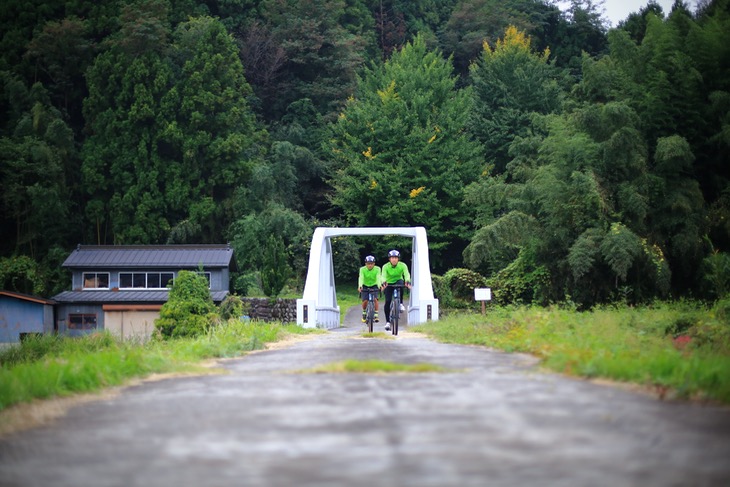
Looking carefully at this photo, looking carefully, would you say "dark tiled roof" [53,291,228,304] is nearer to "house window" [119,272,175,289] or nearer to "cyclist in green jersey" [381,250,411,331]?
"house window" [119,272,175,289]

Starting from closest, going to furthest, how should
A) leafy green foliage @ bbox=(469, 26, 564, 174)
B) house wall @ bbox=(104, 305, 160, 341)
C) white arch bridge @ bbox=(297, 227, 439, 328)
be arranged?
white arch bridge @ bbox=(297, 227, 439, 328) → house wall @ bbox=(104, 305, 160, 341) → leafy green foliage @ bbox=(469, 26, 564, 174)

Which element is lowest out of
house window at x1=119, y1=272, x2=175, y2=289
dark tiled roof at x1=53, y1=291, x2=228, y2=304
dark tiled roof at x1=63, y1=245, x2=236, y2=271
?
dark tiled roof at x1=53, y1=291, x2=228, y2=304

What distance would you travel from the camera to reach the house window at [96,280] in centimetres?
3941

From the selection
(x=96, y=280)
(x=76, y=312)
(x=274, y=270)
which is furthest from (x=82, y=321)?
(x=274, y=270)

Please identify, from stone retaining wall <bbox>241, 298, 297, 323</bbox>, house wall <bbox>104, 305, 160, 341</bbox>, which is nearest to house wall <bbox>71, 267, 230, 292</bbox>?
house wall <bbox>104, 305, 160, 341</bbox>

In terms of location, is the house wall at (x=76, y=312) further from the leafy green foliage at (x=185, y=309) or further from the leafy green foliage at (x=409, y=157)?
the leafy green foliage at (x=185, y=309)

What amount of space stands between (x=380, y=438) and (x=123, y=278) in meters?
37.5

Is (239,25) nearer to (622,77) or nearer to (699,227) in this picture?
(622,77)

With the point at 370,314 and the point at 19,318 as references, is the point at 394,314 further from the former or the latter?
the point at 19,318

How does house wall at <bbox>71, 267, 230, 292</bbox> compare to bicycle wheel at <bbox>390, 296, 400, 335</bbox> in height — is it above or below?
above

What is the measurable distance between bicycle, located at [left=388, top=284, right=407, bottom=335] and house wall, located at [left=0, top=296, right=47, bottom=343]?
2479 centimetres

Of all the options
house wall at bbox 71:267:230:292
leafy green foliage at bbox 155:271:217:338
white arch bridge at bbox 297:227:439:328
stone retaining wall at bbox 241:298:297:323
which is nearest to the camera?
white arch bridge at bbox 297:227:439:328

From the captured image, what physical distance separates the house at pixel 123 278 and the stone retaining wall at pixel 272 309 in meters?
3.23

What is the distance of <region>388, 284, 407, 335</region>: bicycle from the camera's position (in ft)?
51.3
